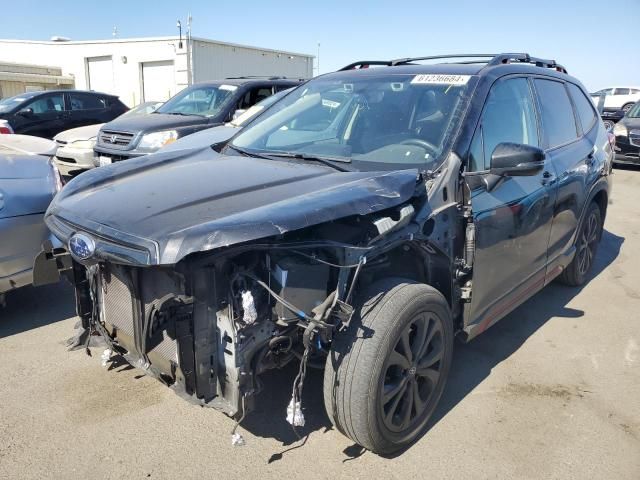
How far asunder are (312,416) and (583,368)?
1936mm

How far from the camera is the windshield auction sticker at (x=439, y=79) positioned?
3175 mm

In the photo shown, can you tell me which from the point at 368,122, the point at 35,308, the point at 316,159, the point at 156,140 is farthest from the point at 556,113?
the point at 156,140

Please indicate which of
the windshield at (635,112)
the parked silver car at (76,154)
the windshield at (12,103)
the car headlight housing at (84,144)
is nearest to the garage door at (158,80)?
the windshield at (12,103)

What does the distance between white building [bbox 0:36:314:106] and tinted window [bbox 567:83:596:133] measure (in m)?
22.3

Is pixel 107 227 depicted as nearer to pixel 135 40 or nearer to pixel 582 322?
pixel 582 322

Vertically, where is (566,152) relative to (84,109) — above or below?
above

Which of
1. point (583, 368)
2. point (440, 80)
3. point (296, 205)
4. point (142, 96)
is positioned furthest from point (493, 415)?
point (142, 96)

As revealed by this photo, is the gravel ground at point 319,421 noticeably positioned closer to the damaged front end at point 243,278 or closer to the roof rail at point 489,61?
the damaged front end at point 243,278

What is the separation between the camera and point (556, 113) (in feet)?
13.3

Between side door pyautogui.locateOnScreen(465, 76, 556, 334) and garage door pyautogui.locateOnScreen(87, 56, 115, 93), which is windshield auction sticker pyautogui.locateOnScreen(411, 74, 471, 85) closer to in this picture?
side door pyautogui.locateOnScreen(465, 76, 556, 334)

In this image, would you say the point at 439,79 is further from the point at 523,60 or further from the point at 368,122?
the point at 523,60

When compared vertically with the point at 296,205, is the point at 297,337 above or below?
below

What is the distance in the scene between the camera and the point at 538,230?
3568 mm

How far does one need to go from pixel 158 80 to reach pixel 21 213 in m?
24.8
